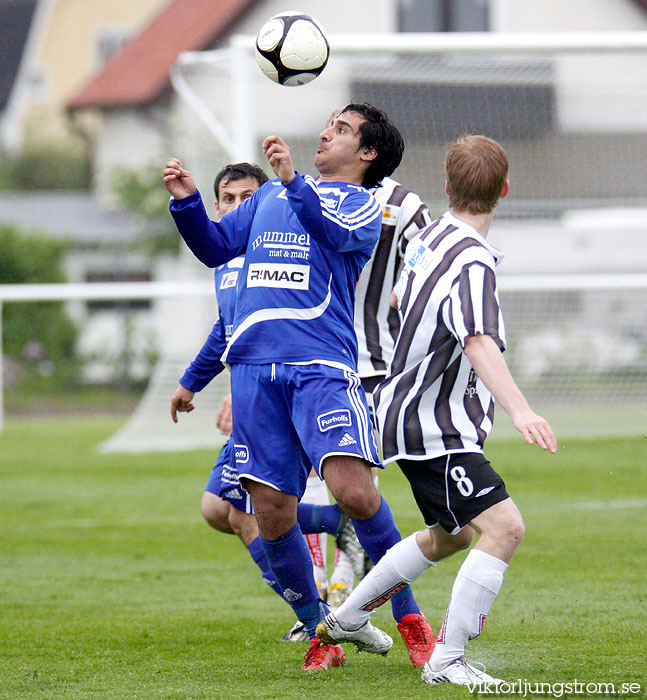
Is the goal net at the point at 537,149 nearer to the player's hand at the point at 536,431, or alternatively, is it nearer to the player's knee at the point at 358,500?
the player's knee at the point at 358,500

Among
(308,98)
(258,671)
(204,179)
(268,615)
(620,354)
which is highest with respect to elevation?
(308,98)

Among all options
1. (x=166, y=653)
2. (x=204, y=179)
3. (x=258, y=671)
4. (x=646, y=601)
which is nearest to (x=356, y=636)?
(x=258, y=671)

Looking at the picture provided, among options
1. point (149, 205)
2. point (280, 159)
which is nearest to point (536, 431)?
point (280, 159)

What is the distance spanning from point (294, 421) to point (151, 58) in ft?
93.3

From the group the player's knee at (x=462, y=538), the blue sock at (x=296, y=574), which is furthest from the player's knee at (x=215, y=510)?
the player's knee at (x=462, y=538)

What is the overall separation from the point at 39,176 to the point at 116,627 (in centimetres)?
4188

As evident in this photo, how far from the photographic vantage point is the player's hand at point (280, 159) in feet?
13.1

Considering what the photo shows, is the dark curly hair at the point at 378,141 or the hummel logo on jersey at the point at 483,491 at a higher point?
the dark curly hair at the point at 378,141

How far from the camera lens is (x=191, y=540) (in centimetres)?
780

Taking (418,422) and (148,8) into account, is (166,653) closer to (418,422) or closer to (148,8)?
(418,422)

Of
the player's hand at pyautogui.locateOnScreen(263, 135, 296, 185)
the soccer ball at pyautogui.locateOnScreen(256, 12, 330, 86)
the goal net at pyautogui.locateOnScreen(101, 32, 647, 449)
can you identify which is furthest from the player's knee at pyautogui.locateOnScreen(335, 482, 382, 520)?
the goal net at pyautogui.locateOnScreen(101, 32, 647, 449)

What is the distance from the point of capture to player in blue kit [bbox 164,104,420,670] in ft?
13.7

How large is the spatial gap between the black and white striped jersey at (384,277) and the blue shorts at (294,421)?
1159 mm

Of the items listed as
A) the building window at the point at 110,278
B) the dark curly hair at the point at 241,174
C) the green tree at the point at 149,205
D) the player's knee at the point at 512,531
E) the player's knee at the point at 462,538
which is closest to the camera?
the player's knee at the point at 512,531
